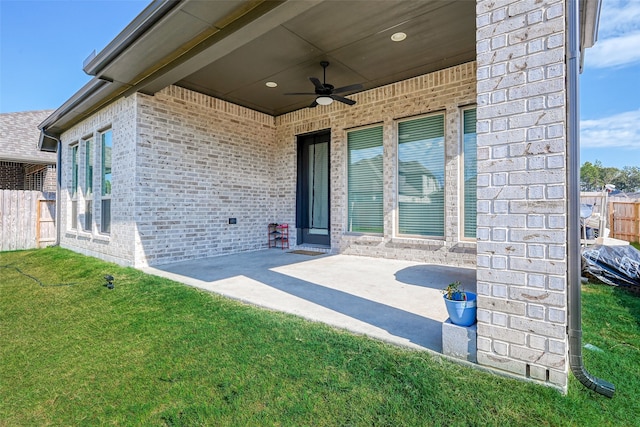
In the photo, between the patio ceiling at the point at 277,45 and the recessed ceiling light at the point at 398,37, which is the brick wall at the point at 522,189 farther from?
the recessed ceiling light at the point at 398,37

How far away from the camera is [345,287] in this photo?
3.91 metres

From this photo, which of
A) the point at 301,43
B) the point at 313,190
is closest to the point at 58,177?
the point at 313,190

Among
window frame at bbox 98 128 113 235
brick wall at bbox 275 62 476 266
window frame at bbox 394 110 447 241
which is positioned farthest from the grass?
window frame at bbox 98 128 113 235

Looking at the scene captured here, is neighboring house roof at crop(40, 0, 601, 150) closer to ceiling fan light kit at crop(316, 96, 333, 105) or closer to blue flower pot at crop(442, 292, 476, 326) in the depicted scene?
ceiling fan light kit at crop(316, 96, 333, 105)

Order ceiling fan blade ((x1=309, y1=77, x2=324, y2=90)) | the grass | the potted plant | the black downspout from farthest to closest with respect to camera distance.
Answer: ceiling fan blade ((x1=309, y1=77, x2=324, y2=90)) → the potted plant → the black downspout → the grass

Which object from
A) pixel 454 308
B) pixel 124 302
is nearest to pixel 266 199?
pixel 124 302

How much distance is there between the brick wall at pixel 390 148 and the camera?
5.26 meters

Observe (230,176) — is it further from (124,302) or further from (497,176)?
(497,176)

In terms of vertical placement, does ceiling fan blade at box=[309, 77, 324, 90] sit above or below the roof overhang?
below

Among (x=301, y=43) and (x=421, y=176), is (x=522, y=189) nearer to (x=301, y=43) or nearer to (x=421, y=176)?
(x=301, y=43)

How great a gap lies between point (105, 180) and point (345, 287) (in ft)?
19.5

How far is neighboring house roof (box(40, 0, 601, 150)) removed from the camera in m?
3.56

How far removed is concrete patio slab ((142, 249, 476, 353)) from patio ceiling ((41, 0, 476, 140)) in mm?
3220

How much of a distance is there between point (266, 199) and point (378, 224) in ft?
10.2
